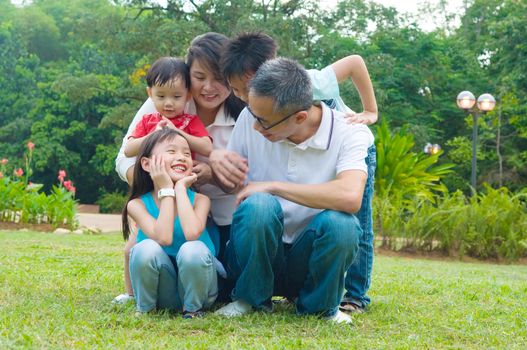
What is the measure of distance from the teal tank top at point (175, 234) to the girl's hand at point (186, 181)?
0.07m

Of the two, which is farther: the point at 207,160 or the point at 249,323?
the point at 207,160

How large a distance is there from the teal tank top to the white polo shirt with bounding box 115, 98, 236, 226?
20 centimetres

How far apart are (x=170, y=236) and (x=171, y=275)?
0.59 ft

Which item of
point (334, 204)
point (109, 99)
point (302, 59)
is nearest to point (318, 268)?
point (334, 204)

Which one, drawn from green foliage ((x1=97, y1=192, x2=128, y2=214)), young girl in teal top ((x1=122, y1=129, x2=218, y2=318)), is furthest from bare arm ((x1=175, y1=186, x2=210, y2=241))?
green foliage ((x1=97, y1=192, x2=128, y2=214))

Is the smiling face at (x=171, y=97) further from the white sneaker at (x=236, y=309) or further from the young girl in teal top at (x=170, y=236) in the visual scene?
the white sneaker at (x=236, y=309)

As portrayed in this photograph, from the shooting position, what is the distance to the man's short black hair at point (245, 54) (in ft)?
10.9

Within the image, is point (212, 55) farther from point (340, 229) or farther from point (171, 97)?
→ point (340, 229)

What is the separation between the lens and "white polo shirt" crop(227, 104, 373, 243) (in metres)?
3.26

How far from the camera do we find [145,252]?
3143mm

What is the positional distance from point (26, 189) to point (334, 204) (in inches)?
399

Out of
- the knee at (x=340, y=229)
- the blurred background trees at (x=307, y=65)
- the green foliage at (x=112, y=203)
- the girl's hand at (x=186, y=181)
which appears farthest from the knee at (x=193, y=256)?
the green foliage at (x=112, y=203)

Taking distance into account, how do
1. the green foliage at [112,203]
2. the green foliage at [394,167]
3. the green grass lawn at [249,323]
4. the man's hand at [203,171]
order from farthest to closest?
the green foliage at [112,203] → the green foliage at [394,167] → the man's hand at [203,171] → the green grass lawn at [249,323]

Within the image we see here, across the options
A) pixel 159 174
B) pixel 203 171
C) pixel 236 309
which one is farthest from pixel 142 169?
pixel 236 309
